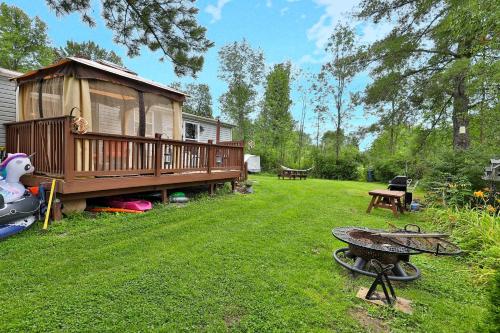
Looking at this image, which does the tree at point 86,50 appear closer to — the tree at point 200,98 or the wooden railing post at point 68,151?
the tree at point 200,98

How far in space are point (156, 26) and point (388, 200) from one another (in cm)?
661

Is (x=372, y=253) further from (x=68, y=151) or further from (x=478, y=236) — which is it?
(x=68, y=151)

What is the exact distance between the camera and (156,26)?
4.65m

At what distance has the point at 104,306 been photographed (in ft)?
7.02

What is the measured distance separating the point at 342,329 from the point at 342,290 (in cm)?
62

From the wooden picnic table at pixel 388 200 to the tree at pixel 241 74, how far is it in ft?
66.7

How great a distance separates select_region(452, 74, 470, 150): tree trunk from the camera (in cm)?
928

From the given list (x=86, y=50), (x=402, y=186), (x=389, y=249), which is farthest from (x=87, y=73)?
(x=86, y=50)

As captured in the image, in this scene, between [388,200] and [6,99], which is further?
[388,200]

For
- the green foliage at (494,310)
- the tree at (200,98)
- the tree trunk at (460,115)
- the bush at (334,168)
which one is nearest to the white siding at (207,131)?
the bush at (334,168)

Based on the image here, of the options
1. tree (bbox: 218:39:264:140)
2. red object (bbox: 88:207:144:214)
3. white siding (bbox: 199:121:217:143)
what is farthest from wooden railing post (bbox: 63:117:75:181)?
tree (bbox: 218:39:264:140)

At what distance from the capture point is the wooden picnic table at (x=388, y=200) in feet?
19.9

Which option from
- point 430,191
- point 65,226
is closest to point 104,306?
point 65,226

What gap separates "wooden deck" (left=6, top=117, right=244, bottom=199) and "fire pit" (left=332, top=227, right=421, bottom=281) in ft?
12.9
